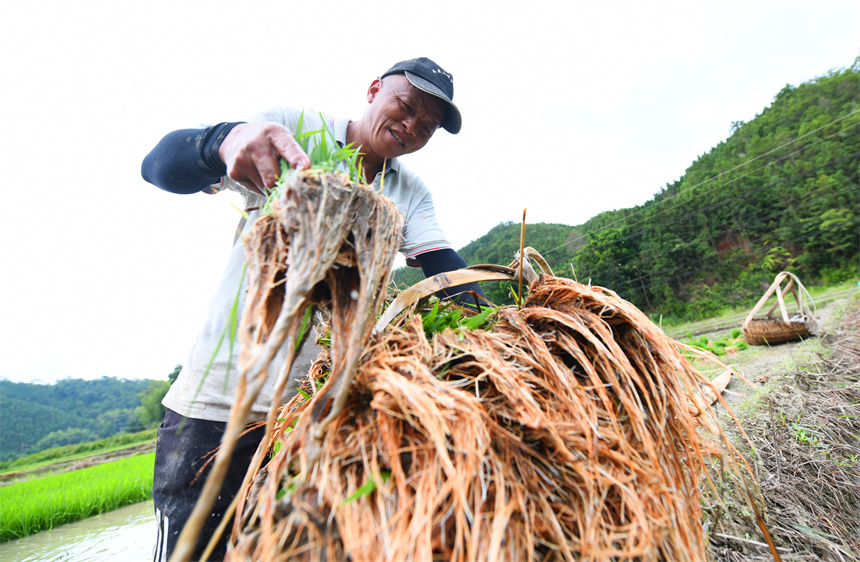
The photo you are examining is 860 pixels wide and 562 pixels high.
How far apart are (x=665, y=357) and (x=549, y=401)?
373 millimetres

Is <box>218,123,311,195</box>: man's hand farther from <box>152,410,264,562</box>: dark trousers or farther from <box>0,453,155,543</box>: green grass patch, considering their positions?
<box>0,453,155,543</box>: green grass patch

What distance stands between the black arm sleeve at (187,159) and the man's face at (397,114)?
3.44 ft

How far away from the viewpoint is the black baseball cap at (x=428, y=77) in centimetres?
203

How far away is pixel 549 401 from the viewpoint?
779 mm

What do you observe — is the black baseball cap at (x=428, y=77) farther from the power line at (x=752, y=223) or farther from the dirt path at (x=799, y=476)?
the power line at (x=752, y=223)

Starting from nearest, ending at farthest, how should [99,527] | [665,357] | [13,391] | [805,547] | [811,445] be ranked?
[665,357]
[805,547]
[811,445]
[99,527]
[13,391]

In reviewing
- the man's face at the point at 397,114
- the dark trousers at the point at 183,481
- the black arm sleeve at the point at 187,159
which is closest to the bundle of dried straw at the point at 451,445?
the black arm sleeve at the point at 187,159

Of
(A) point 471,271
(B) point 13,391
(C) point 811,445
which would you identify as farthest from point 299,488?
(B) point 13,391

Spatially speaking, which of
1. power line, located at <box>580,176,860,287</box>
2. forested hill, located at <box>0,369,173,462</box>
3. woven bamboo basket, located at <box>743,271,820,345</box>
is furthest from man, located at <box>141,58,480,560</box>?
forested hill, located at <box>0,369,173,462</box>

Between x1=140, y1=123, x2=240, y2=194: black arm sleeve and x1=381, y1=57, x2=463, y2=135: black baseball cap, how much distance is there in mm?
1230

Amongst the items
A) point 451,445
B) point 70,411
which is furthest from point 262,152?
point 70,411

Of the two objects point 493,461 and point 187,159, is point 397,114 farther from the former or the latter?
point 493,461

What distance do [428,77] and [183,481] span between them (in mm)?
2301

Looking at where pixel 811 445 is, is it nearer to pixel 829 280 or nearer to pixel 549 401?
pixel 549 401
